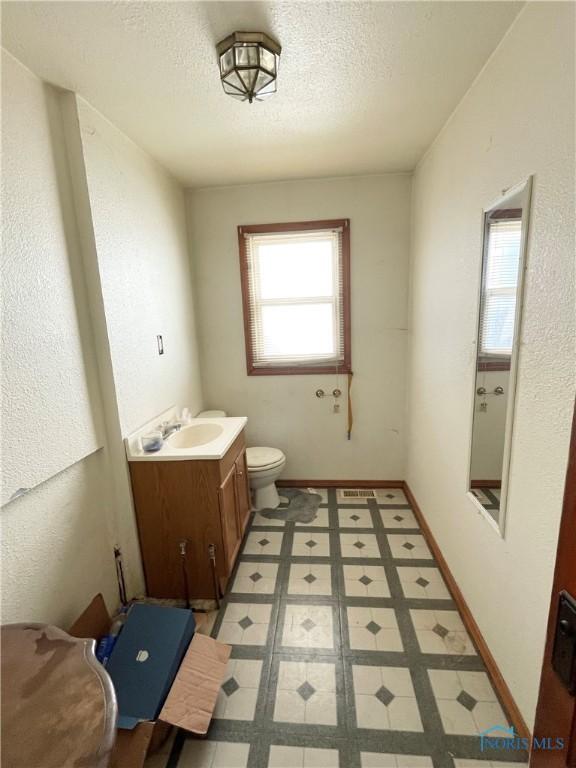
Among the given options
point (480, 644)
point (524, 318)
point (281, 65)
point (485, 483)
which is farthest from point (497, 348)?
point (281, 65)

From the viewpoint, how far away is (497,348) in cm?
136

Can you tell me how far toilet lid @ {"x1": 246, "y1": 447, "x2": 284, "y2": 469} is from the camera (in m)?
2.53

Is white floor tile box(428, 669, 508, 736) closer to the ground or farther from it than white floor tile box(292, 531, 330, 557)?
closer to the ground

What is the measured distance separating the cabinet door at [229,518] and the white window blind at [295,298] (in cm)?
114

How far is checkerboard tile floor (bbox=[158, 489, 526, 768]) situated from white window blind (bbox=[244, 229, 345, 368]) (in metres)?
1.42

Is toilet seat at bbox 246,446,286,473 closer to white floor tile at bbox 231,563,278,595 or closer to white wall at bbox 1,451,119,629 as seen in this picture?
white floor tile at bbox 231,563,278,595

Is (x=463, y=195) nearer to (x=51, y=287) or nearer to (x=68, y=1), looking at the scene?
(x=68, y=1)

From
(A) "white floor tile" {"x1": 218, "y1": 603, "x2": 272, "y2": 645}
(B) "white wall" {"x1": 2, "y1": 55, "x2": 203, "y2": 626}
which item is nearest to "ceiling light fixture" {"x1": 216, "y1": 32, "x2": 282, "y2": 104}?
(B) "white wall" {"x1": 2, "y1": 55, "x2": 203, "y2": 626}

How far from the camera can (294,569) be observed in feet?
6.73

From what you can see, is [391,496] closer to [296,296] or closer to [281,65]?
[296,296]

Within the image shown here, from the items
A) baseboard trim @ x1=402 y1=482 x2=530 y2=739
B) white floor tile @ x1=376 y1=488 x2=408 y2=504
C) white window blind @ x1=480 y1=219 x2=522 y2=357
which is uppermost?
white window blind @ x1=480 y1=219 x2=522 y2=357

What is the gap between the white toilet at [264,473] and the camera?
2.51 metres

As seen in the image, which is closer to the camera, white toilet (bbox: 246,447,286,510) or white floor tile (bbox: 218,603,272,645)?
white floor tile (bbox: 218,603,272,645)

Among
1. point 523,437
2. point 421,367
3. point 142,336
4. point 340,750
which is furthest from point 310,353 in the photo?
point 340,750
